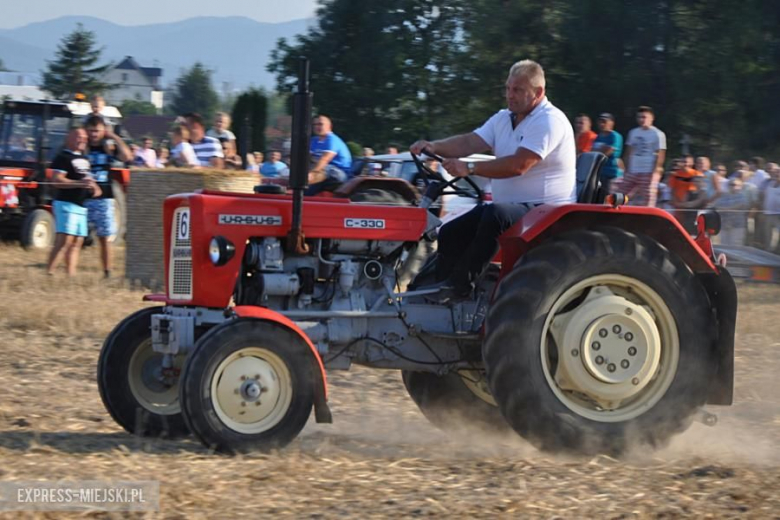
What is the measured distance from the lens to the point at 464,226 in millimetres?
5547

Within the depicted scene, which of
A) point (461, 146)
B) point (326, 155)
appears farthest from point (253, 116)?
point (461, 146)

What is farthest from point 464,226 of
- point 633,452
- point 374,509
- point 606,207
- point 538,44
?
point 538,44

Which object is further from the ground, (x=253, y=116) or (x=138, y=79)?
(x=138, y=79)

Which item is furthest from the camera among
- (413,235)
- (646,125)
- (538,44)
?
(538,44)

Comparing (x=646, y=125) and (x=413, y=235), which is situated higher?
(x=646, y=125)

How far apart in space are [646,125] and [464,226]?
7592 millimetres

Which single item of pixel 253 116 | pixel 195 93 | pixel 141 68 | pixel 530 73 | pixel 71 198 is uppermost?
pixel 141 68

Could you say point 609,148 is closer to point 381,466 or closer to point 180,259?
point 180,259

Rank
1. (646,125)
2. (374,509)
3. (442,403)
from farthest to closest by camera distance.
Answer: (646,125) < (442,403) < (374,509)

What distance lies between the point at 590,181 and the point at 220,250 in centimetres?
178

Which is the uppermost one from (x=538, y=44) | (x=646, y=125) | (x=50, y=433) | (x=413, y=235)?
(x=538, y=44)

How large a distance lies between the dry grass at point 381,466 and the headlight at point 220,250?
32.1 inches

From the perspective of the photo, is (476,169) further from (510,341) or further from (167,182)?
(167,182)

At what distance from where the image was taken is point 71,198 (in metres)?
11.4
